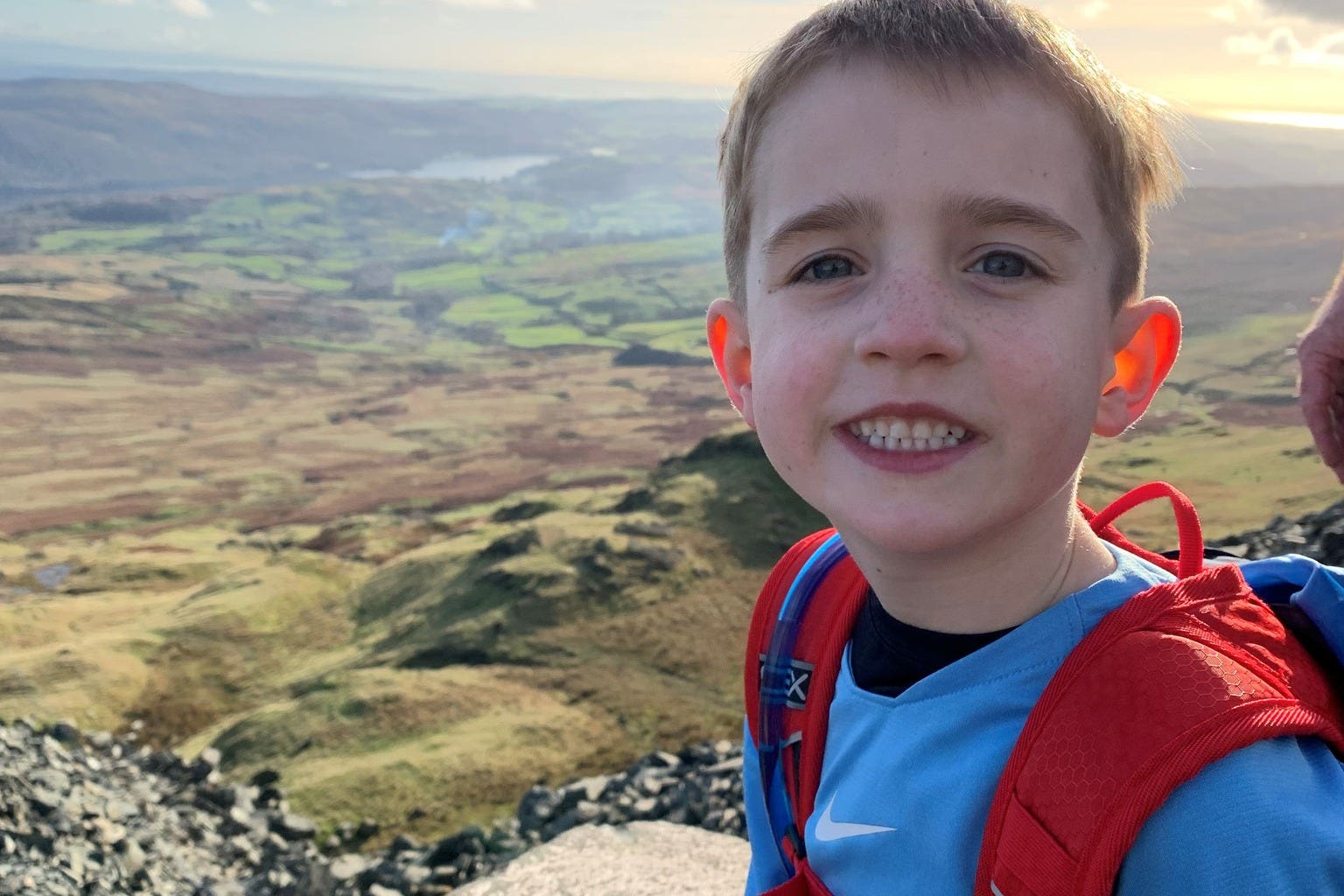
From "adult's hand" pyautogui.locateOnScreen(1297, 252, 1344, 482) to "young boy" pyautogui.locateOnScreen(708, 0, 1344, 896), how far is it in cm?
34

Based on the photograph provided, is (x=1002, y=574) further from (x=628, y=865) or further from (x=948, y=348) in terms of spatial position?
(x=628, y=865)

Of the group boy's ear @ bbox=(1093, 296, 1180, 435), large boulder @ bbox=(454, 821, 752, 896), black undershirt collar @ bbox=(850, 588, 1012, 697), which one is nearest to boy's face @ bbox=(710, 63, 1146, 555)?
boy's ear @ bbox=(1093, 296, 1180, 435)

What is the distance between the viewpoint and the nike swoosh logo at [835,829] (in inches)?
76.6

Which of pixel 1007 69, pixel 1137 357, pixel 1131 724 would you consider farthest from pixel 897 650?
pixel 1007 69

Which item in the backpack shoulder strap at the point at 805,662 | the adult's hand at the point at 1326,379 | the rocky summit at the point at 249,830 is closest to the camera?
the adult's hand at the point at 1326,379

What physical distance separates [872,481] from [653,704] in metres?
7.05

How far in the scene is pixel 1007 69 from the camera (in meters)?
1.94

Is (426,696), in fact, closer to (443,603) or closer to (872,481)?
(443,603)

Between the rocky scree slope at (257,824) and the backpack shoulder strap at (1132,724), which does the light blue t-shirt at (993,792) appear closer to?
the backpack shoulder strap at (1132,724)

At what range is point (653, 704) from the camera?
862 centimetres

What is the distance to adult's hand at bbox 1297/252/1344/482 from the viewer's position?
2182 mm

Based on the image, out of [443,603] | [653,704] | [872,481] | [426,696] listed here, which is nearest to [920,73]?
[872,481]

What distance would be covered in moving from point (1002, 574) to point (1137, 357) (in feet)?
1.90

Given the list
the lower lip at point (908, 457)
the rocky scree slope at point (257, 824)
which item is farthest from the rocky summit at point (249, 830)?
the lower lip at point (908, 457)
